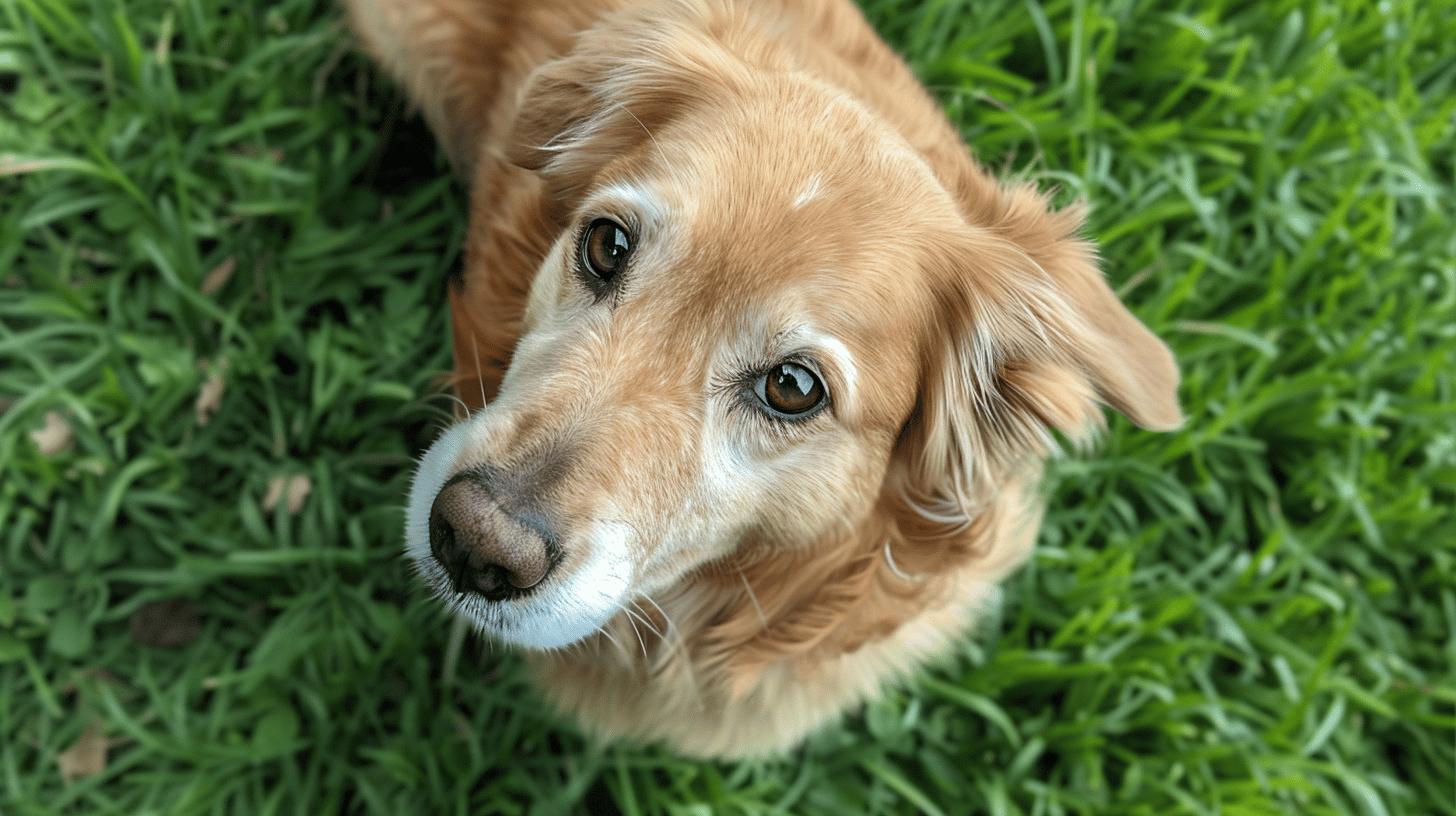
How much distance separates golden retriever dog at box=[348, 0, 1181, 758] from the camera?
1.78 meters

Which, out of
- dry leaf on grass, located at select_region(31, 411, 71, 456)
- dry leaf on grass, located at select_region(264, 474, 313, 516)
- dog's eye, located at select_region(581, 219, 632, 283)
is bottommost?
dry leaf on grass, located at select_region(31, 411, 71, 456)

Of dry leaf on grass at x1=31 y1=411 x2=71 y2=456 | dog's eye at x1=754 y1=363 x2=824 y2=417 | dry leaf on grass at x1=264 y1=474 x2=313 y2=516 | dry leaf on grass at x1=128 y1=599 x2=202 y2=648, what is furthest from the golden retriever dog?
dry leaf on grass at x1=31 y1=411 x2=71 y2=456

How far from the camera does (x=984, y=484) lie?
2.11 meters

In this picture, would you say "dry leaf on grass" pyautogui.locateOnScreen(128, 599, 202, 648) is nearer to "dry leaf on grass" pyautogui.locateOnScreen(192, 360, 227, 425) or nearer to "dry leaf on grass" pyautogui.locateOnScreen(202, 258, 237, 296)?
"dry leaf on grass" pyautogui.locateOnScreen(192, 360, 227, 425)

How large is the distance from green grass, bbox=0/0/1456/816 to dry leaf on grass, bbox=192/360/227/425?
2 centimetres

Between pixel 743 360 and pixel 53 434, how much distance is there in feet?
7.84

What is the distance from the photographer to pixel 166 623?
9.86 ft

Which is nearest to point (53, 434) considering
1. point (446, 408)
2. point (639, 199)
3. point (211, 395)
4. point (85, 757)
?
point (211, 395)

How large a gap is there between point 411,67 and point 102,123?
1.06 meters

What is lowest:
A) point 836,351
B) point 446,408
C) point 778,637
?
point 446,408

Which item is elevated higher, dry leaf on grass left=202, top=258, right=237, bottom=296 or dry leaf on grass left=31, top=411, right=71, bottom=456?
dry leaf on grass left=202, top=258, right=237, bottom=296

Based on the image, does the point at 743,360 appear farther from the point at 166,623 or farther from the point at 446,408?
the point at 166,623

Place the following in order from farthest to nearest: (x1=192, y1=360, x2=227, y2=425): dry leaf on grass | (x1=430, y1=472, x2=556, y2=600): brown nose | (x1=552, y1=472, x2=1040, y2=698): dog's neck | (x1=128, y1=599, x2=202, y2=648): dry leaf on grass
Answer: (x1=192, y1=360, x2=227, y2=425): dry leaf on grass, (x1=128, y1=599, x2=202, y2=648): dry leaf on grass, (x1=552, y1=472, x2=1040, y2=698): dog's neck, (x1=430, y1=472, x2=556, y2=600): brown nose

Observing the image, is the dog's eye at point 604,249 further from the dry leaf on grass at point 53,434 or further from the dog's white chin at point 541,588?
the dry leaf on grass at point 53,434
